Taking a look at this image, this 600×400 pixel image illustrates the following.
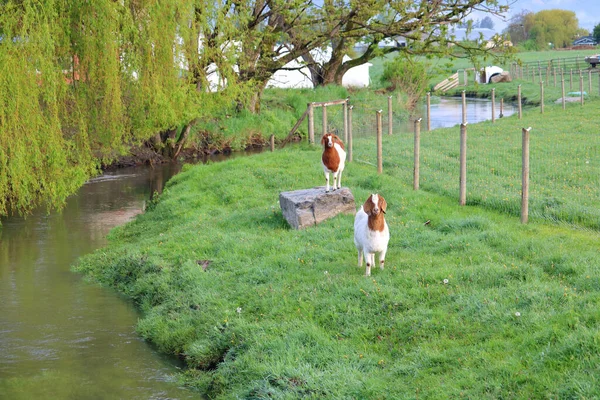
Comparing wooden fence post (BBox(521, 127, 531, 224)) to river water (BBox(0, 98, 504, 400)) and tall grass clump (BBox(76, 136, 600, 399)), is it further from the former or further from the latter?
river water (BBox(0, 98, 504, 400))

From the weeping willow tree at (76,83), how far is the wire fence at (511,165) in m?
5.89

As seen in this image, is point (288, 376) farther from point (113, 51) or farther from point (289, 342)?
point (113, 51)

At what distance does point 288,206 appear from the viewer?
14.3 m

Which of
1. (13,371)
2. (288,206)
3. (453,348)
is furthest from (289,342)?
(288,206)

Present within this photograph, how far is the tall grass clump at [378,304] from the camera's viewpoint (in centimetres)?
762

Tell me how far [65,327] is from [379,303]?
16.3 feet

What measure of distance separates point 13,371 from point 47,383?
70 centimetres

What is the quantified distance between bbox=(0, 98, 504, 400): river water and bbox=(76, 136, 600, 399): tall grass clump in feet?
1.32

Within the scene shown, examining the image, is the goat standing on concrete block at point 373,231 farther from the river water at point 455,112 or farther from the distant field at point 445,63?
the distant field at point 445,63

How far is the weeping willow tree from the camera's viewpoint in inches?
A: 646

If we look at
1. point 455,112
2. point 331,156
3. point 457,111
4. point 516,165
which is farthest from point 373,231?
point 457,111

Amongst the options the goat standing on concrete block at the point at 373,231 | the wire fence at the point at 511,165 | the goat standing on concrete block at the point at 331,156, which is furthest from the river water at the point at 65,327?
the wire fence at the point at 511,165

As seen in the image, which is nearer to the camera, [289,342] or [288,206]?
[289,342]

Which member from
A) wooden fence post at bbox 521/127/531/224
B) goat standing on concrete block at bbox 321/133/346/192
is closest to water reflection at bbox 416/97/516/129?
goat standing on concrete block at bbox 321/133/346/192
